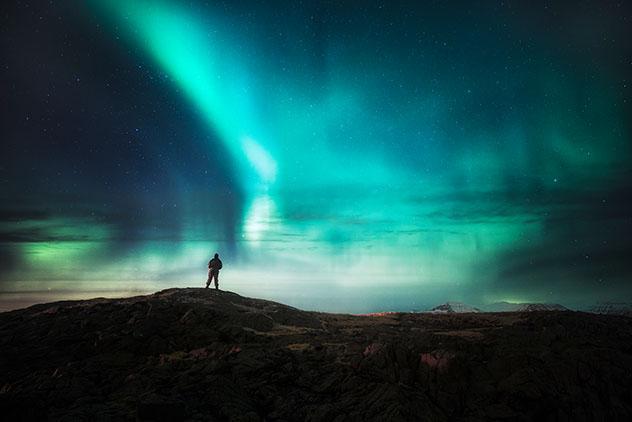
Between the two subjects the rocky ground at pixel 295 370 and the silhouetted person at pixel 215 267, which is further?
the silhouetted person at pixel 215 267

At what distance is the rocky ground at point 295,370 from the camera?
15.3 m

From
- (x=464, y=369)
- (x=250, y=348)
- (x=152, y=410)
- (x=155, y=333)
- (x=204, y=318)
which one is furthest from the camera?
(x=204, y=318)

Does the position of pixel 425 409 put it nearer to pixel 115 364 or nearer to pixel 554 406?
pixel 554 406

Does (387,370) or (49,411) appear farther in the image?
(387,370)

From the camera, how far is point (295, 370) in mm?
18312

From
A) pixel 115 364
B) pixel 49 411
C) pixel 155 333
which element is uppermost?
pixel 155 333

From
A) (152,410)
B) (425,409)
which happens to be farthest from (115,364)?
(425,409)

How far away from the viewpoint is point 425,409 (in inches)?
599

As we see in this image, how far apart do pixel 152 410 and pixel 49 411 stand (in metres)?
4.89

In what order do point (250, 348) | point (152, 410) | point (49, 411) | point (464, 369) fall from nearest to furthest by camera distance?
point (152, 410) → point (49, 411) → point (464, 369) → point (250, 348)

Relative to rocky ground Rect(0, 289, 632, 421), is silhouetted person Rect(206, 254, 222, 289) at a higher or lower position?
higher

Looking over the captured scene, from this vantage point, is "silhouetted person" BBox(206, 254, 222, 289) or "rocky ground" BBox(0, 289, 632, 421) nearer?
"rocky ground" BBox(0, 289, 632, 421)

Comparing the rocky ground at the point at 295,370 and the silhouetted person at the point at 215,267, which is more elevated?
the silhouetted person at the point at 215,267

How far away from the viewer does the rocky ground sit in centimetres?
1528
